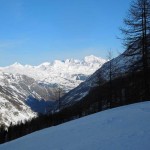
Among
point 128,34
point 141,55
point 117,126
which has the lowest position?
point 117,126

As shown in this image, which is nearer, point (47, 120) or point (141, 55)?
point (141, 55)

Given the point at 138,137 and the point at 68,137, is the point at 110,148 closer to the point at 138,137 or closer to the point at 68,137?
the point at 138,137

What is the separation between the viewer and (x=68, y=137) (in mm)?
19641

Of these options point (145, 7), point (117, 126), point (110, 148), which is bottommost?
point (110, 148)

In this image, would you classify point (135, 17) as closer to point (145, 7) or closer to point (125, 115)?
point (145, 7)

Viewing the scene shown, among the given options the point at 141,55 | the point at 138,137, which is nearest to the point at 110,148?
the point at 138,137

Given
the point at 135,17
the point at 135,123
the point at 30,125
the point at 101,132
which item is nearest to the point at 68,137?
the point at 101,132

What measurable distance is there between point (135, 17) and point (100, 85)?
25.1 metres

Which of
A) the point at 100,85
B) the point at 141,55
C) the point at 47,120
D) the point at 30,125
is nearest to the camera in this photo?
the point at 141,55

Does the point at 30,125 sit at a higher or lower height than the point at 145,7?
lower

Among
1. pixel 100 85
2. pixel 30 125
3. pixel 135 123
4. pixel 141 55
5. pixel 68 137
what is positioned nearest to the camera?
pixel 135 123

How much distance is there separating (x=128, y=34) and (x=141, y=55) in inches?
102

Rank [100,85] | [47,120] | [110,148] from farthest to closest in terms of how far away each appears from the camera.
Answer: [47,120] → [100,85] → [110,148]

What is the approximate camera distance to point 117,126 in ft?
59.0
